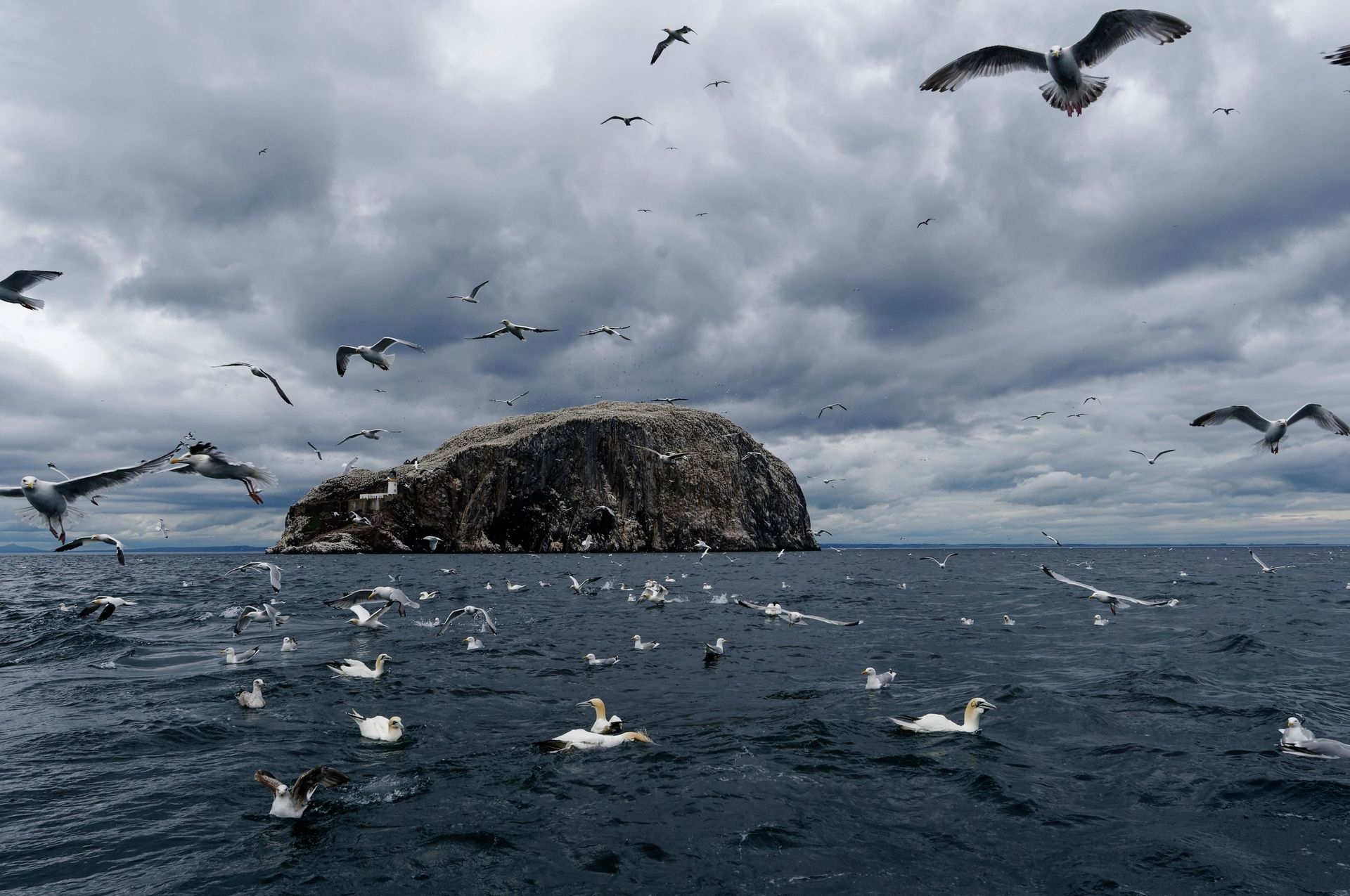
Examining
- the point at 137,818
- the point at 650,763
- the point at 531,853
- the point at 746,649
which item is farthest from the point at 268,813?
the point at 746,649

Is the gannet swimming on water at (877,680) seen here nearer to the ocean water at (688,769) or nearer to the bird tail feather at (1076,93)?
the ocean water at (688,769)

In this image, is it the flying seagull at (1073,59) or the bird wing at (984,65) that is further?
the bird wing at (984,65)

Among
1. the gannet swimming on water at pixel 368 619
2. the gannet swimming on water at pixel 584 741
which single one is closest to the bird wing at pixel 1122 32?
the gannet swimming on water at pixel 584 741

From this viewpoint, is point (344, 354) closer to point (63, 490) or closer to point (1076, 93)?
point (63, 490)

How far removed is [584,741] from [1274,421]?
48.0ft

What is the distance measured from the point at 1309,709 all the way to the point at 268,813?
49.8ft

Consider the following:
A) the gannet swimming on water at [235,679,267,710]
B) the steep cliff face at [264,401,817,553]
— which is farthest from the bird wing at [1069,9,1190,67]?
the steep cliff face at [264,401,817,553]

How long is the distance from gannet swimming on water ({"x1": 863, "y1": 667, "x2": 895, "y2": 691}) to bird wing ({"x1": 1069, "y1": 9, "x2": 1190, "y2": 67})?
10906 mm

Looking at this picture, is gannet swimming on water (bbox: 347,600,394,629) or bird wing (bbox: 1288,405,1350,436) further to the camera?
gannet swimming on water (bbox: 347,600,394,629)

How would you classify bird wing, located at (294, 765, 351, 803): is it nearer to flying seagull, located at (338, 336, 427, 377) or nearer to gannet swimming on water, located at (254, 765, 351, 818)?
gannet swimming on water, located at (254, 765, 351, 818)

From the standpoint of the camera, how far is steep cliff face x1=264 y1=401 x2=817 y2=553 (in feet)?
364

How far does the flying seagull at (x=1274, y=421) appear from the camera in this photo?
14.2m

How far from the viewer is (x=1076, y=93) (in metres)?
11.6

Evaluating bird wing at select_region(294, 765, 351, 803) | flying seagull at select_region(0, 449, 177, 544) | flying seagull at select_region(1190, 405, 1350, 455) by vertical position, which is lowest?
bird wing at select_region(294, 765, 351, 803)
